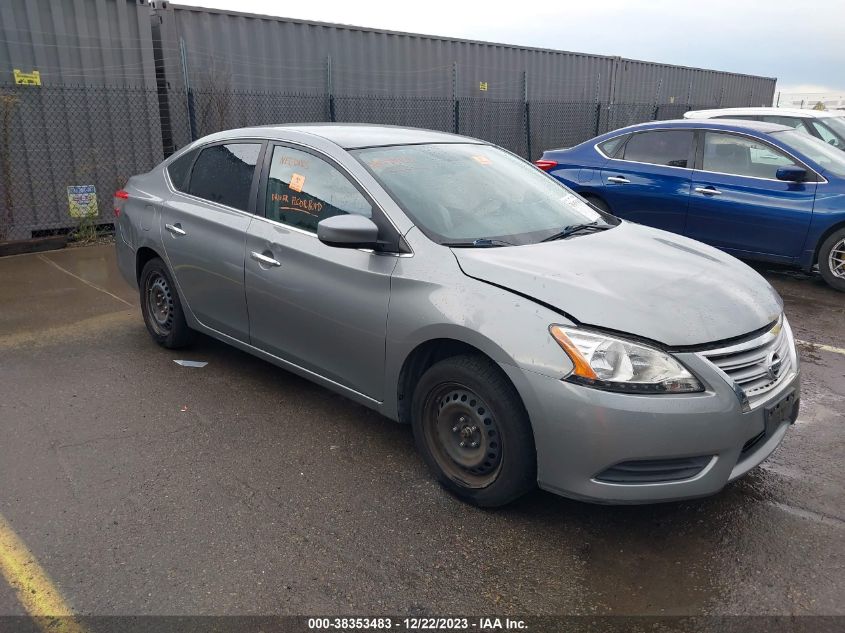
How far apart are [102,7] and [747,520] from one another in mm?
9307

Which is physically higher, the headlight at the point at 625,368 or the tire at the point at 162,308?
the headlight at the point at 625,368

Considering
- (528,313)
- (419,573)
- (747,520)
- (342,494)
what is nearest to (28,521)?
(342,494)

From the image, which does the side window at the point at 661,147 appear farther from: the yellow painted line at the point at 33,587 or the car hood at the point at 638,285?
the yellow painted line at the point at 33,587

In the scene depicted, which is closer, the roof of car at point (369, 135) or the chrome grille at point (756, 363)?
the chrome grille at point (756, 363)

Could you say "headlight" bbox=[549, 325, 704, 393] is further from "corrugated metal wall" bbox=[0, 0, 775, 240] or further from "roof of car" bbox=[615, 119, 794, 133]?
"corrugated metal wall" bbox=[0, 0, 775, 240]

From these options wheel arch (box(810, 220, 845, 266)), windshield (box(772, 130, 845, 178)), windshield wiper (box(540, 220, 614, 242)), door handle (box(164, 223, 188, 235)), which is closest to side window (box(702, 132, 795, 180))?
windshield (box(772, 130, 845, 178))

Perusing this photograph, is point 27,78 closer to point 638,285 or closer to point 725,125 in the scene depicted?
point 725,125

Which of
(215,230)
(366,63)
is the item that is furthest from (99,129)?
(215,230)

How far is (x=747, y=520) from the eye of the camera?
2938mm

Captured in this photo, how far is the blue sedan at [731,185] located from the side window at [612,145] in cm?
1

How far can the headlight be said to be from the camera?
2535mm

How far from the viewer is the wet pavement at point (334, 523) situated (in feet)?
8.18

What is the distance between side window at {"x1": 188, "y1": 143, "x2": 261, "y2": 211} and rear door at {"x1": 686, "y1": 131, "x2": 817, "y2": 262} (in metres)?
4.90

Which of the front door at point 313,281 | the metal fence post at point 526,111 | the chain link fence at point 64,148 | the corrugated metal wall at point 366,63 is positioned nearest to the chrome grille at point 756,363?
the front door at point 313,281
